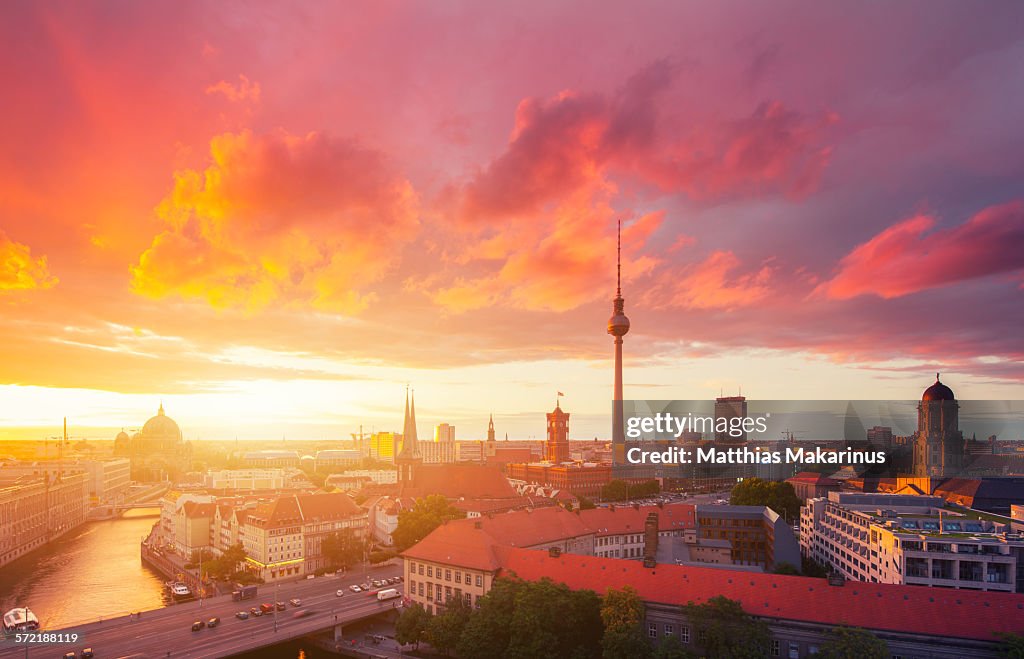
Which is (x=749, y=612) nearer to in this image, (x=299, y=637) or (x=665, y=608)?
(x=665, y=608)

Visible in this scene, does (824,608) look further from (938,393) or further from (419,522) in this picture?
(938,393)


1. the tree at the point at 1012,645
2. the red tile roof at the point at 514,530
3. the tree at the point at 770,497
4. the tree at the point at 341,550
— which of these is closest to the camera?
the tree at the point at 1012,645

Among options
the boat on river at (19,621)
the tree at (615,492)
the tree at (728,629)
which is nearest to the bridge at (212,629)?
the boat on river at (19,621)

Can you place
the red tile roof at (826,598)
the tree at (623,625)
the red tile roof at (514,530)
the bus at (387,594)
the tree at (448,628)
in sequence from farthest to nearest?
the bus at (387,594) → the red tile roof at (514,530) → the tree at (448,628) → the tree at (623,625) → the red tile roof at (826,598)

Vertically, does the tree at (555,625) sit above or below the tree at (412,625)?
above

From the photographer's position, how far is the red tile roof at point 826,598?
42.2 m

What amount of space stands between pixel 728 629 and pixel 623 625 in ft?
23.9

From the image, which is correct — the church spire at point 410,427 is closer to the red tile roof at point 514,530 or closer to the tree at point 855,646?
the red tile roof at point 514,530

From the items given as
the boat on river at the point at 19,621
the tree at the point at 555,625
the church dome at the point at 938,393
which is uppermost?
the church dome at the point at 938,393

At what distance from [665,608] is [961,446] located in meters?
129

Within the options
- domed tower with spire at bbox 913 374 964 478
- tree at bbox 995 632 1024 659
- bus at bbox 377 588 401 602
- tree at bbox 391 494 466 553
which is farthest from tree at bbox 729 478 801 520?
tree at bbox 995 632 1024 659

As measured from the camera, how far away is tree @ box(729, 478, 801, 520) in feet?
369

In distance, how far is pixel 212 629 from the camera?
58500mm

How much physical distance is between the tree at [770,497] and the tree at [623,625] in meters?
73.3
